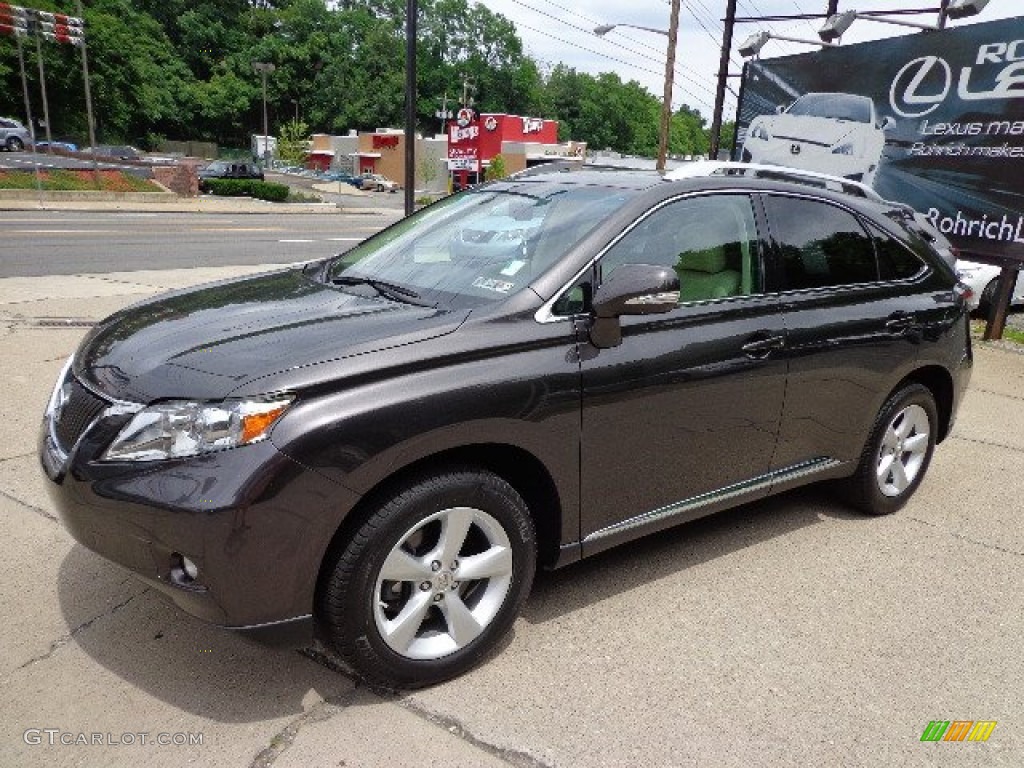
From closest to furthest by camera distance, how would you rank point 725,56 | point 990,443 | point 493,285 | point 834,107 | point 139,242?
point 493,285 → point 990,443 → point 834,107 → point 139,242 → point 725,56

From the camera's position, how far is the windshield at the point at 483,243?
3.13m

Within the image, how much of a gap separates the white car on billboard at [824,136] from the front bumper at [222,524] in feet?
35.3

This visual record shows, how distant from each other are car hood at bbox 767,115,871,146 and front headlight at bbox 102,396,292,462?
12.1 meters

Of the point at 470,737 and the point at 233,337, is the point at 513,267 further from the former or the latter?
the point at 470,737

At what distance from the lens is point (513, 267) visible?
318 centimetres

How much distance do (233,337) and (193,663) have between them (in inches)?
43.7

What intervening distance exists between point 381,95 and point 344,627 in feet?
378

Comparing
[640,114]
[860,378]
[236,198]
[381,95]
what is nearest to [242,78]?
[381,95]

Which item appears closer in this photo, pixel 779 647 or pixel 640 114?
pixel 779 647

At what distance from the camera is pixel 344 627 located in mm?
2543

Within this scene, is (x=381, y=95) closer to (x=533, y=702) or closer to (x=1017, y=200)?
(x=1017, y=200)

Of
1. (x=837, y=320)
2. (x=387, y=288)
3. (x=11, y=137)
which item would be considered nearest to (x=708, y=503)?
(x=837, y=320)

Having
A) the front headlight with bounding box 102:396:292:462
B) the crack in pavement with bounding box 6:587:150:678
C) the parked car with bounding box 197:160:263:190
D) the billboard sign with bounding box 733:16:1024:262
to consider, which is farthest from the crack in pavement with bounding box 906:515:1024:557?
the parked car with bounding box 197:160:263:190

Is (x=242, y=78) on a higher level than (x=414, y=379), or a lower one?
higher
